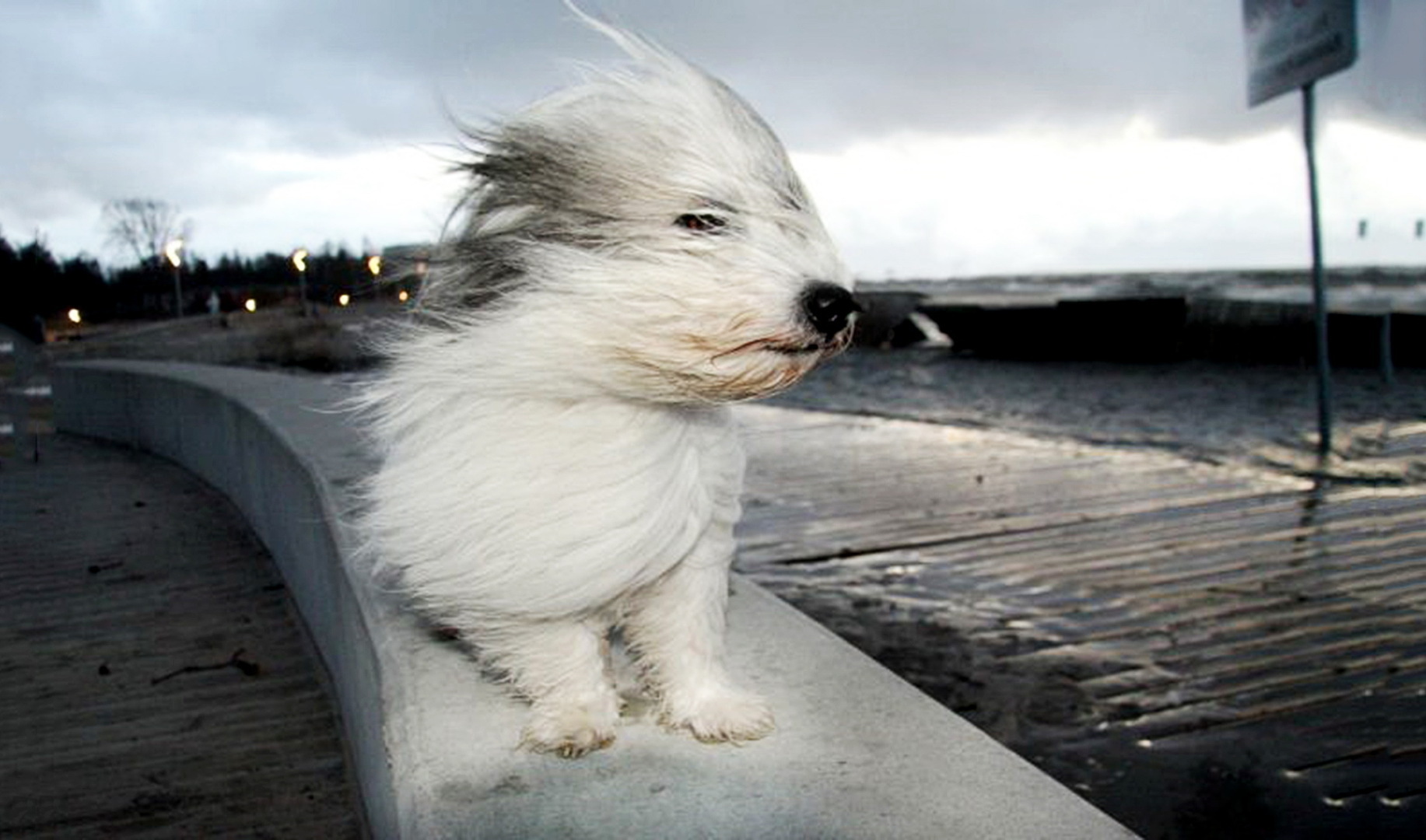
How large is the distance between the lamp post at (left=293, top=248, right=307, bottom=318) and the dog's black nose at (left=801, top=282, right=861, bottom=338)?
65.4ft

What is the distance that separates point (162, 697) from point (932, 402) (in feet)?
28.1

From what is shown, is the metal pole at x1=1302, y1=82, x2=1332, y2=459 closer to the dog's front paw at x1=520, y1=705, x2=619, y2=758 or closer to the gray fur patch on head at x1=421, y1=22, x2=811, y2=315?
the gray fur patch on head at x1=421, y1=22, x2=811, y2=315

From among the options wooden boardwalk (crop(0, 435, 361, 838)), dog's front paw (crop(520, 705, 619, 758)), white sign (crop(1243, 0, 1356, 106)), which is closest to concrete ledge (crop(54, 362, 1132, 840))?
dog's front paw (crop(520, 705, 619, 758))

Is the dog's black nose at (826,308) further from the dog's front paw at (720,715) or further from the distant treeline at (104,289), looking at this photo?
the distant treeline at (104,289)

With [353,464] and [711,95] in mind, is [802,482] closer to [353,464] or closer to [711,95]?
[353,464]

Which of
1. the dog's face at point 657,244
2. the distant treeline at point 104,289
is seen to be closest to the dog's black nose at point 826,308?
the dog's face at point 657,244

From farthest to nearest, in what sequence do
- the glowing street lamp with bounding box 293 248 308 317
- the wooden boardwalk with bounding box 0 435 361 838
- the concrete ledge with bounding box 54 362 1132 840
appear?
the glowing street lamp with bounding box 293 248 308 317
the wooden boardwalk with bounding box 0 435 361 838
the concrete ledge with bounding box 54 362 1132 840

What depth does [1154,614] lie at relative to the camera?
4.24 meters

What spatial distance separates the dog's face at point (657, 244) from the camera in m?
2.14

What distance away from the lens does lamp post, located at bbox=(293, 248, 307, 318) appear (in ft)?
72.4

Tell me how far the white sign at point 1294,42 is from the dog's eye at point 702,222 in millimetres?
5538

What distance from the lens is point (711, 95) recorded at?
2.37m

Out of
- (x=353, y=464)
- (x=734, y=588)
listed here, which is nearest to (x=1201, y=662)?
(x=734, y=588)

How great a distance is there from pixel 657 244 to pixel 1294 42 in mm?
6127
